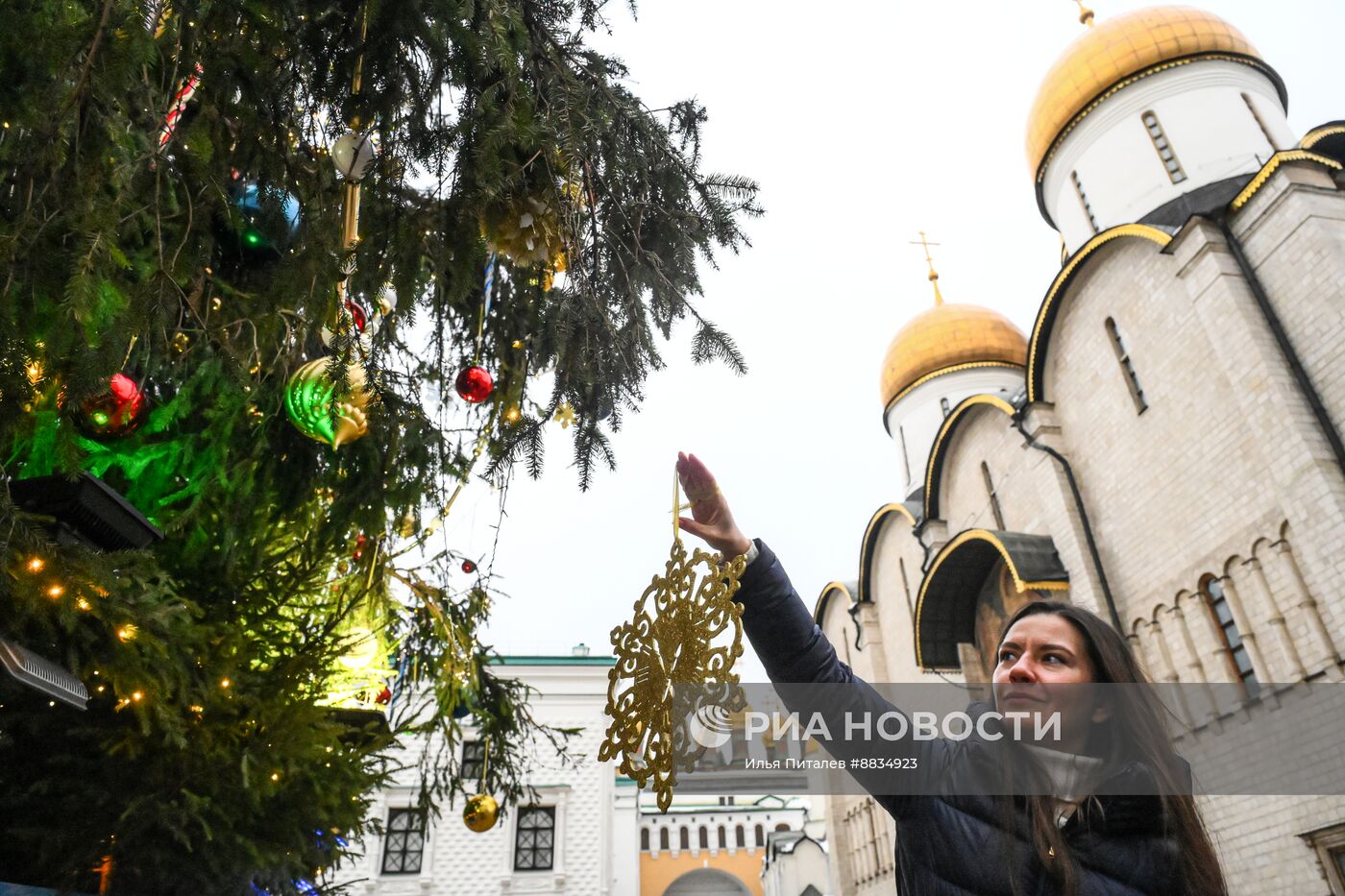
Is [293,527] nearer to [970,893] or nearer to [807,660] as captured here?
[807,660]

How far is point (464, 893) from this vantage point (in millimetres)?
20141

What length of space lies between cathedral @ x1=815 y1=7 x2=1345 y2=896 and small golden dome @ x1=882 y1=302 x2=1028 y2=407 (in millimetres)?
3337

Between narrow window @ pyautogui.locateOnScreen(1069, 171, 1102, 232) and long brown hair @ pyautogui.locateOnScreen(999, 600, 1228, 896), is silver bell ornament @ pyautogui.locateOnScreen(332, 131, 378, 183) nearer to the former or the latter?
long brown hair @ pyautogui.locateOnScreen(999, 600, 1228, 896)

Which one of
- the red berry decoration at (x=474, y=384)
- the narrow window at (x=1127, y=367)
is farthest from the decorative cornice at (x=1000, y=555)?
the red berry decoration at (x=474, y=384)

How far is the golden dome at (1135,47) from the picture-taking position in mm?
16125

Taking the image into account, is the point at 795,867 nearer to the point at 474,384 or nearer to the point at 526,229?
the point at 474,384

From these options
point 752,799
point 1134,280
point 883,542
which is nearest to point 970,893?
point 1134,280

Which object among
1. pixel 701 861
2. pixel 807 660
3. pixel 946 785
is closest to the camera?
pixel 946 785

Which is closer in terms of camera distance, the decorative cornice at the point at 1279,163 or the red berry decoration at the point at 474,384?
the red berry decoration at the point at 474,384

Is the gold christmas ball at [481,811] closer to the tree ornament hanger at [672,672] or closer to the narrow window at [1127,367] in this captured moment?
the tree ornament hanger at [672,672]

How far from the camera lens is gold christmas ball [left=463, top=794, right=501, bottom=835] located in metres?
7.64

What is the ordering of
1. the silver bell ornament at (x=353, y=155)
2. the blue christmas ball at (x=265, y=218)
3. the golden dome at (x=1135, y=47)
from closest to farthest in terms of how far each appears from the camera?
the silver bell ornament at (x=353, y=155) < the blue christmas ball at (x=265, y=218) < the golden dome at (x=1135, y=47)

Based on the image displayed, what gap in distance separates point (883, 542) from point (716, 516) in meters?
18.7

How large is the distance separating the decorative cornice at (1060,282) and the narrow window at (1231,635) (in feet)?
15.2
